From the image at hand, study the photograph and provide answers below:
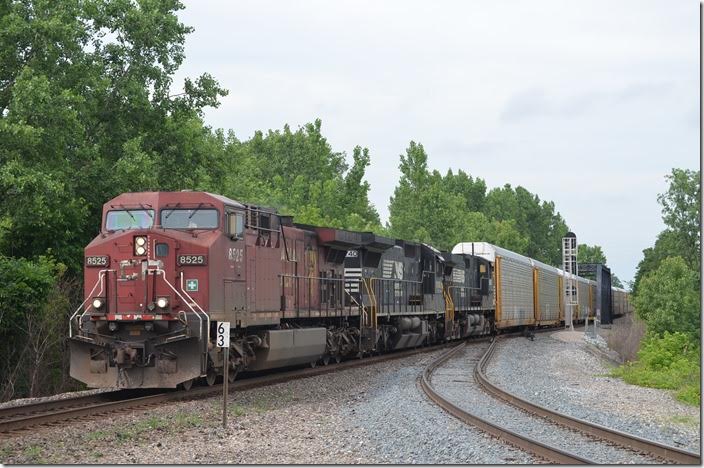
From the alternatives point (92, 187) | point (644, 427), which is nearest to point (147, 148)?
point (92, 187)

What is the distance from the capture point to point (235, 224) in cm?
1630

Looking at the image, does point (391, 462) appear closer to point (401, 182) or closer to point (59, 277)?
point (59, 277)

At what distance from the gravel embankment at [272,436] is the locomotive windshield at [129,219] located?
11.3 ft

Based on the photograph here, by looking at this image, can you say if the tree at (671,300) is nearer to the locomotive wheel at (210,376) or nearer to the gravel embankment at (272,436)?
the locomotive wheel at (210,376)

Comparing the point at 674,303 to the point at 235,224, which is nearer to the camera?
the point at 235,224

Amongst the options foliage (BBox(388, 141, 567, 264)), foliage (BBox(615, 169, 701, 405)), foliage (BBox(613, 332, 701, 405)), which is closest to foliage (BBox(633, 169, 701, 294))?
foliage (BBox(615, 169, 701, 405))

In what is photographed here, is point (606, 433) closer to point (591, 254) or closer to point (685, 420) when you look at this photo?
point (685, 420)

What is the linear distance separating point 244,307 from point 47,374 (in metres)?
8.96

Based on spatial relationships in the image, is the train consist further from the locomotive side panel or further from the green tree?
the locomotive side panel

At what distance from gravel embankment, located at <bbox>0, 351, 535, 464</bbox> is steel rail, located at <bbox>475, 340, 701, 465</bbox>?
1.40 m

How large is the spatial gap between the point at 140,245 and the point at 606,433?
332 inches

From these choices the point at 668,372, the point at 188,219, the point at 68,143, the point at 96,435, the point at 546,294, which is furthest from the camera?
the point at 546,294

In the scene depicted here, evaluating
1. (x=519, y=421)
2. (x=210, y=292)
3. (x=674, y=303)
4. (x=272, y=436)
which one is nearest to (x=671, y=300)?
(x=674, y=303)

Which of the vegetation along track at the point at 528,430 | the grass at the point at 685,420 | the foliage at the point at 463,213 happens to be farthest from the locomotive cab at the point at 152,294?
the foliage at the point at 463,213
